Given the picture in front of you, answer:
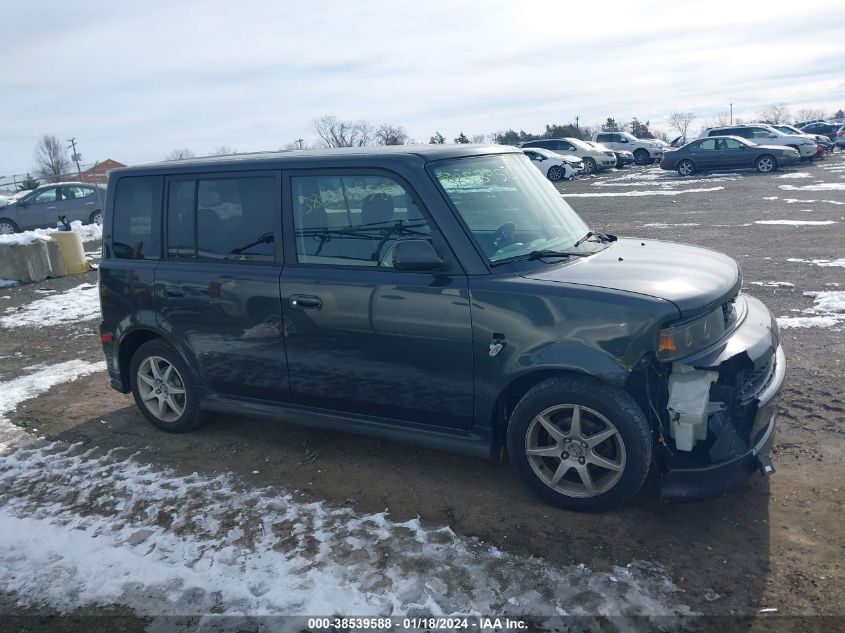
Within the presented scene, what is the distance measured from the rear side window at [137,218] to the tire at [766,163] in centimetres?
2643

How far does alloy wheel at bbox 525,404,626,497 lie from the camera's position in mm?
3703

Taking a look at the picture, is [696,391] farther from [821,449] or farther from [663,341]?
[821,449]

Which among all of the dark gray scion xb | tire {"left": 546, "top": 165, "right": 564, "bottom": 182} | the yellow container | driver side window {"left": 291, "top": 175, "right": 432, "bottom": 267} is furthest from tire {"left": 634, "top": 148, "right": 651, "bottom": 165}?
driver side window {"left": 291, "top": 175, "right": 432, "bottom": 267}

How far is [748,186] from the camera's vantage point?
71.8 feet

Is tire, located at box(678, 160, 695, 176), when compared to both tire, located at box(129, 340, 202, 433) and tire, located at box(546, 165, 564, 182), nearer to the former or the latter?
tire, located at box(546, 165, 564, 182)

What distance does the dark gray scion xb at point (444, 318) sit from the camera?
3.62 meters

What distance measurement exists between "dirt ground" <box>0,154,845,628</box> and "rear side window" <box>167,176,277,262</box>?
141cm

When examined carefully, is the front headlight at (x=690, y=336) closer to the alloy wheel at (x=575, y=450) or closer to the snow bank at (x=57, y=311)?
the alloy wheel at (x=575, y=450)

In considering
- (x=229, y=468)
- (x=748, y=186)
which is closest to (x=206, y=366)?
(x=229, y=468)

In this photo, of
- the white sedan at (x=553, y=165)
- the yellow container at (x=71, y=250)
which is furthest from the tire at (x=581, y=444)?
the white sedan at (x=553, y=165)

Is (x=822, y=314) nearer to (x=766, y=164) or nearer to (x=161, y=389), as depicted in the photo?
(x=161, y=389)

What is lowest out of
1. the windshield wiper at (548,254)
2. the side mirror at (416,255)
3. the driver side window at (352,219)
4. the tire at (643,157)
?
the tire at (643,157)

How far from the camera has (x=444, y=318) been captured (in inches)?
157

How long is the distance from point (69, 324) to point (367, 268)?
6709mm
